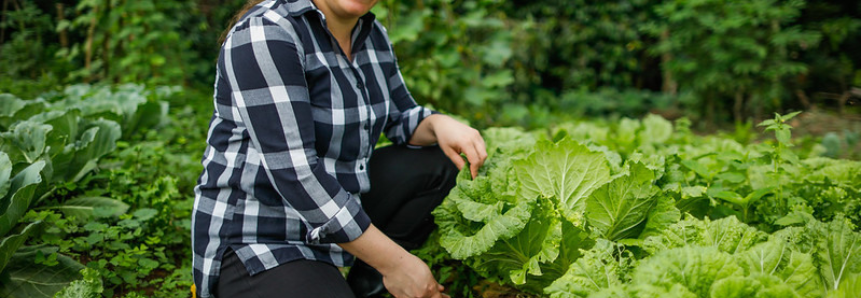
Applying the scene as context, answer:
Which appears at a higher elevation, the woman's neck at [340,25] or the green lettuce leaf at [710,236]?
the woman's neck at [340,25]

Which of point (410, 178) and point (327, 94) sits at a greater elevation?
point (327, 94)

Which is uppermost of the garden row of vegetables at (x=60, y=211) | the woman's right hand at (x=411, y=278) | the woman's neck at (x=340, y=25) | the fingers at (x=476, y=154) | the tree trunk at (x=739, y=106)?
the woman's neck at (x=340, y=25)

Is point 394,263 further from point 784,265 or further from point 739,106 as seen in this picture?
point 739,106

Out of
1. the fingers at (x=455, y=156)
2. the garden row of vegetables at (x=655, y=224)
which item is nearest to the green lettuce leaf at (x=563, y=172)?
the garden row of vegetables at (x=655, y=224)

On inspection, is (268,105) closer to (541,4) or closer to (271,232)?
(271,232)

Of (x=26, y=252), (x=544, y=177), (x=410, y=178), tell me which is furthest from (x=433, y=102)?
(x=26, y=252)

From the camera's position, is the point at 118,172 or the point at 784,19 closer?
the point at 118,172

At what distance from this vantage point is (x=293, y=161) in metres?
1.30

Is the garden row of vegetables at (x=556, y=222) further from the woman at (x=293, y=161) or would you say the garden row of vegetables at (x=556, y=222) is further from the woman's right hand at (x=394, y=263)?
the woman at (x=293, y=161)

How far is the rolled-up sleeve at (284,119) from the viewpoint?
128 cm

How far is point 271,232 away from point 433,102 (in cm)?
278

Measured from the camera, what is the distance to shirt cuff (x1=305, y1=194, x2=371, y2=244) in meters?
1.33

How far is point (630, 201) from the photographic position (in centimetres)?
147

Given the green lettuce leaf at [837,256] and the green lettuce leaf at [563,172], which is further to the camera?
the green lettuce leaf at [563,172]
